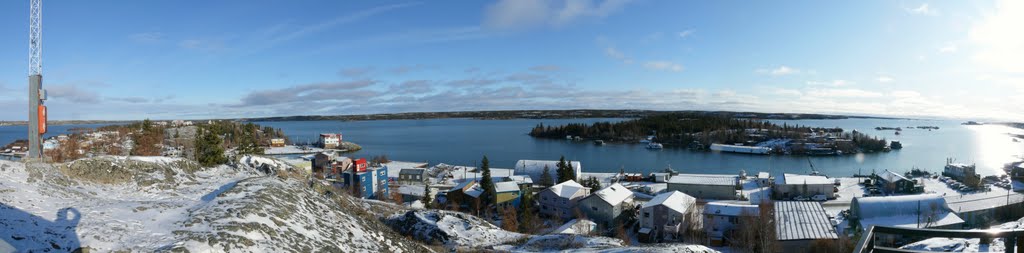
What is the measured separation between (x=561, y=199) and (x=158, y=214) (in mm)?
16032

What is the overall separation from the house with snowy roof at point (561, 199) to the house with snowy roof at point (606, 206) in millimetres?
438

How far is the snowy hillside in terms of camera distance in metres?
3.25

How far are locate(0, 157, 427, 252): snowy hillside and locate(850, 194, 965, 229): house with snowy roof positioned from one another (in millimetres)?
16987

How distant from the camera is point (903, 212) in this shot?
52.6 feet

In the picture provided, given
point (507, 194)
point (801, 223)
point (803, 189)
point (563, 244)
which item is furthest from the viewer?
point (803, 189)

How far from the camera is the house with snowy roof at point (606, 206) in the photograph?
1738cm

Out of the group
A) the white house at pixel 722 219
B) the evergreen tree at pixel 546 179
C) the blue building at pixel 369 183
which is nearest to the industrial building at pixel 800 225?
the white house at pixel 722 219

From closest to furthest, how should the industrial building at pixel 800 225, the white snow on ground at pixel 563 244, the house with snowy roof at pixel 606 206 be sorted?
the white snow on ground at pixel 563 244 → the industrial building at pixel 800 225 → the house with snowy roof at pixel 606 206

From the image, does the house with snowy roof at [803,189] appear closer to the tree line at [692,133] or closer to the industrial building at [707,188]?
the industrial building at [707,188]

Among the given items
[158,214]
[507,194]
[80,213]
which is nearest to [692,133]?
[507,194]

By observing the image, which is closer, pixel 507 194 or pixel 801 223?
pixel 801 223

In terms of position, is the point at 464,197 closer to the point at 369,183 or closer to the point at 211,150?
the point at 369,183

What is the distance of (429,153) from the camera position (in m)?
47.6

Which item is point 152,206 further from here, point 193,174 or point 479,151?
point 479,151
